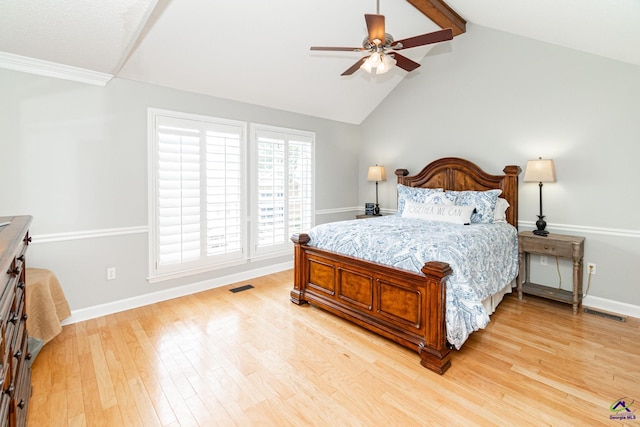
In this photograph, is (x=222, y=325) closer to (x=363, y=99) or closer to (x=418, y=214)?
(x=418, y=214)

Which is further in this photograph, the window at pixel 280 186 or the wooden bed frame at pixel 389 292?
the window at pixel 280 186

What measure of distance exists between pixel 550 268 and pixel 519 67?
2.48 metres

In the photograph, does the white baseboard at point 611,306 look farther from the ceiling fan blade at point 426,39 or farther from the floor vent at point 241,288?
the floor vent at point 241,288

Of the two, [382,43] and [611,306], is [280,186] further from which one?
[611,306]

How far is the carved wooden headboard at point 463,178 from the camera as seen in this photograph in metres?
3.96

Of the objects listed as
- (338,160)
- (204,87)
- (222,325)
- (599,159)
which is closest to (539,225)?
(599,159)

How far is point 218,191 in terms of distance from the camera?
394 cm

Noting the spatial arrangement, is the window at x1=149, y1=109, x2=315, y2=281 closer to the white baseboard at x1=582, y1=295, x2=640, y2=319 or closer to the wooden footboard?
the wooden footboard

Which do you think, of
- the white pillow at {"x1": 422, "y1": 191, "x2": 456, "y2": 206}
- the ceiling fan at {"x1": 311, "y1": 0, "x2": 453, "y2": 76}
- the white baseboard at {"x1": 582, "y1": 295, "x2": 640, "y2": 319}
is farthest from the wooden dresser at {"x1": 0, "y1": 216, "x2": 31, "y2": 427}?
the white baseboard at {"x1": 582, "y1": 295, "x2": 640, "y2": 319}

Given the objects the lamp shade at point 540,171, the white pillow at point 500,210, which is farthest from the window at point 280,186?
the lamp shade at point 540,171

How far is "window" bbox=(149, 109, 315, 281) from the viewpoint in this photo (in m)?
3.52

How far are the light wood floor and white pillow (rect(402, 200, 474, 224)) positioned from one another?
3.68ft

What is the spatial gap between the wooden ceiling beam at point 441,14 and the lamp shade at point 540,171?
2004mm

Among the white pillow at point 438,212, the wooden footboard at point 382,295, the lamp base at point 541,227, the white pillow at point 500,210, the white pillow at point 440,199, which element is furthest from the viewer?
the white pillow at point 440,199
